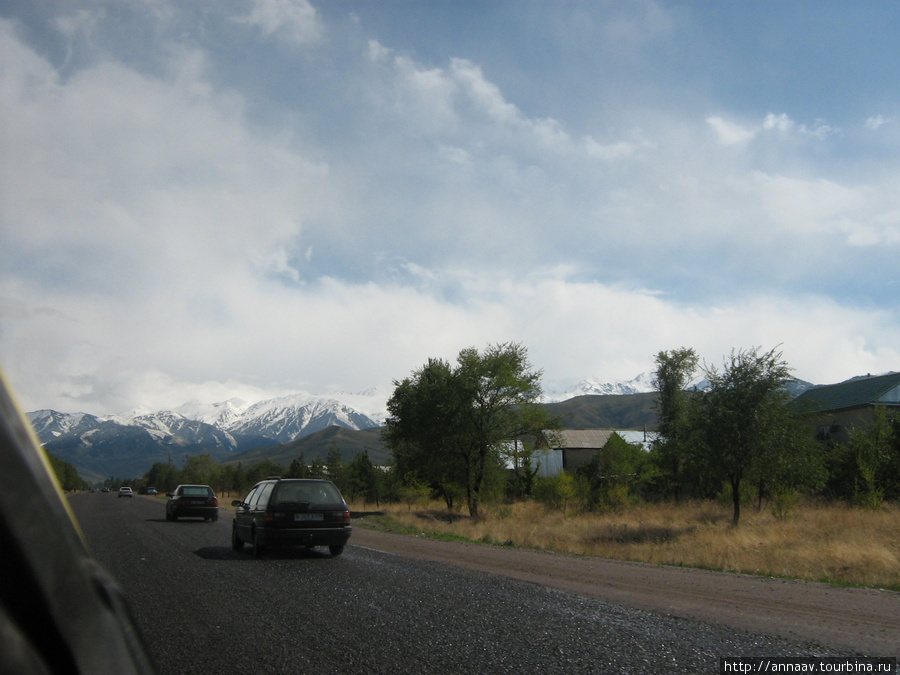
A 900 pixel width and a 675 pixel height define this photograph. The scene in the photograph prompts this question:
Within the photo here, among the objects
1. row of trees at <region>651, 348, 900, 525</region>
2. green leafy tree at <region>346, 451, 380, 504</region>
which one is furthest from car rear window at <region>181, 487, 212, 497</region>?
green leafy tree at <region>346, 451, 380, 504</region>

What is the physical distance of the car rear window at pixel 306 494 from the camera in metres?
13.9

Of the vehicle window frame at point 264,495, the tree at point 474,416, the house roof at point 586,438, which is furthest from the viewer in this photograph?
the house roof at point 586,438

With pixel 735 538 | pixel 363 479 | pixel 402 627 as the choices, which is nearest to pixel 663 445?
pixel 735 538

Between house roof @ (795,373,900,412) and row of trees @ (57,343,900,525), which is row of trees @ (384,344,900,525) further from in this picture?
house roof @ (795,373,900,412)

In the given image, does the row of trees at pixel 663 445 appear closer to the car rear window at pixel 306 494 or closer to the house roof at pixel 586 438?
the car rear window at pixel 306 494

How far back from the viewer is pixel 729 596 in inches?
392

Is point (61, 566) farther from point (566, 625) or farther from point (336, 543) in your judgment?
point (336, 543)

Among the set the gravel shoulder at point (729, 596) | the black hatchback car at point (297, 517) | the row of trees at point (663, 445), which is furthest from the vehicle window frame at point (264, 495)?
the row of trees at point (663, 445)

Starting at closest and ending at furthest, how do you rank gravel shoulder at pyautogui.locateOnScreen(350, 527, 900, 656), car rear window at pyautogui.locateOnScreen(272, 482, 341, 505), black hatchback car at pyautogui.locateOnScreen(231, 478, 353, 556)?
gravel shoulder at pyautogui.locateOnScreen(350, 527, 900, 656)
black hatchback car at pyautogui.locateOnScreen(231, 478, 353, 556)
car rear window at pyautogui.locateOnScreen(272, 482, 341, 505)

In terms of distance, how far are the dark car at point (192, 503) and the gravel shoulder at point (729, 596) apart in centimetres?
1498

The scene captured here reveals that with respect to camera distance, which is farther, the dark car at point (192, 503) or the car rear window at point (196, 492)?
the car rear window at point (196, 492)

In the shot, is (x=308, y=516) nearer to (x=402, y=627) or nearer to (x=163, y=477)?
(x=402, y=627)

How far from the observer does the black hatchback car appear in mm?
13508

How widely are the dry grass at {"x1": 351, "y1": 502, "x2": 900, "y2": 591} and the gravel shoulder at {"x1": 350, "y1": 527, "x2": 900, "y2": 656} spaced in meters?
1.86
